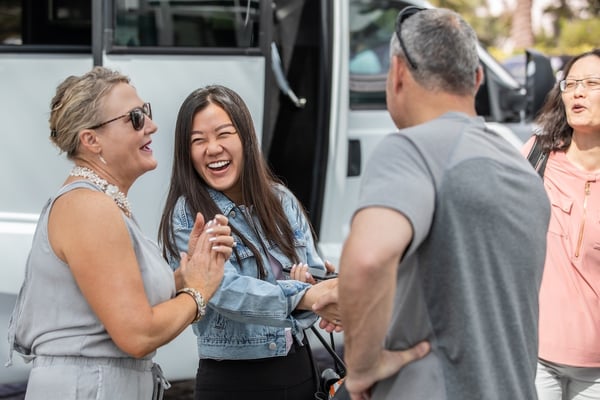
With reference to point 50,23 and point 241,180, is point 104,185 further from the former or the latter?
point 50,23

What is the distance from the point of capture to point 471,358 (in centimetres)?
195

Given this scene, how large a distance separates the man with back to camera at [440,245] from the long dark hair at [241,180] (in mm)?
885

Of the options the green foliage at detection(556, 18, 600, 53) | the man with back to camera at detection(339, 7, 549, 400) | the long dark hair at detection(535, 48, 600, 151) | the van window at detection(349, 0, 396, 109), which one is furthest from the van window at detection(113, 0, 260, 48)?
the green foliage at detection(556, 18, 600, 53)

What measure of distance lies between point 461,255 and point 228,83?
8.17 ft

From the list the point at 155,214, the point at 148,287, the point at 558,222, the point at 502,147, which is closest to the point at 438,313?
the point at 502,147

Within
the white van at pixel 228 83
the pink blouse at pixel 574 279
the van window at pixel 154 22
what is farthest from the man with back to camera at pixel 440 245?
the van window at pixel 154 22

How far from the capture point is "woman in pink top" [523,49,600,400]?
314 centimetres

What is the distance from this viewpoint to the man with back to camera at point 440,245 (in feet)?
6.10

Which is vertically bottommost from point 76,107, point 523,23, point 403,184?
point 403,184

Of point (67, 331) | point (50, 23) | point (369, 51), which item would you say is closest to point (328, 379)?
point (67, 331)

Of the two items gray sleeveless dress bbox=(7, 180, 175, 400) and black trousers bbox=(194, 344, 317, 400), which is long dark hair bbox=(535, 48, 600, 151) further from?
gray sleeveless dress bbox=(7, 180, 175, 400)

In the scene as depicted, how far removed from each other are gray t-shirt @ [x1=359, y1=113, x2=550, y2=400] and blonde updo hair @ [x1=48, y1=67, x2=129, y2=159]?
880mm

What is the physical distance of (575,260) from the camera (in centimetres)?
316

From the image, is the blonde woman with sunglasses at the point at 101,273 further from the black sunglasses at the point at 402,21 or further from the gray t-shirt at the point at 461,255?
the black sunglasses at the point at 402,21
